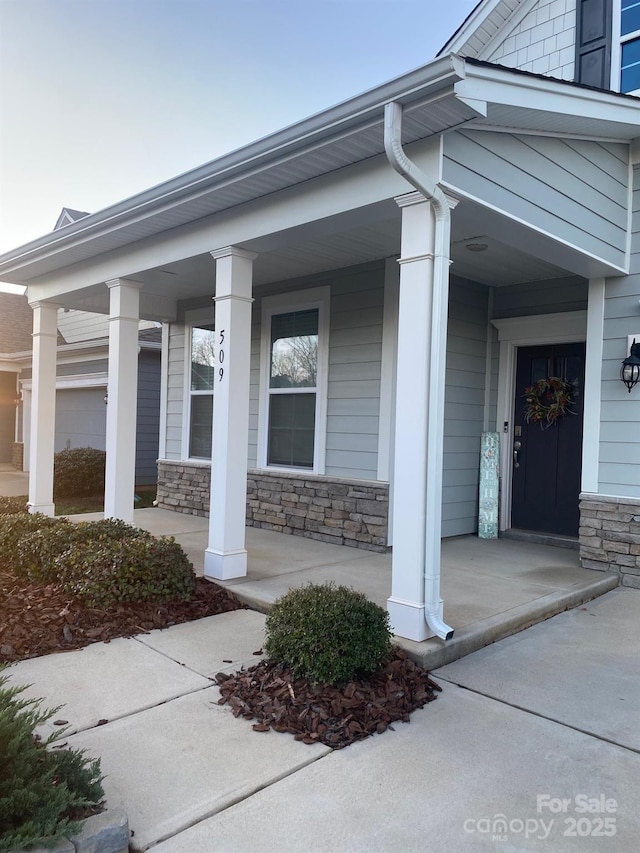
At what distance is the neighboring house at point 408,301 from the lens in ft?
11.4

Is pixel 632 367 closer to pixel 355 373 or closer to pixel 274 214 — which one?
pixel 355 373

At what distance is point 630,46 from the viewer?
18.9ft

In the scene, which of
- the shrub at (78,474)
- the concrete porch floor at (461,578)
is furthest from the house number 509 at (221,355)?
the shrub at (78,474)

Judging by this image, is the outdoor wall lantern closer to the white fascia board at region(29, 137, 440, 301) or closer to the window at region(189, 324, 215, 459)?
the white fascia board at region(29, 137, 440, 301)

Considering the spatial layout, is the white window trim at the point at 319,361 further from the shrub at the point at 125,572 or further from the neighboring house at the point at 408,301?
the shrub at the point at 125,572

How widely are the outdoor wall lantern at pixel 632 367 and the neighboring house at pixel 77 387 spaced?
8.50m

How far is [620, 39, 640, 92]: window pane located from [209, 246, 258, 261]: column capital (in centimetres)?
396

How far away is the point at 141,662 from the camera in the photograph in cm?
341

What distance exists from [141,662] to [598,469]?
13.0 ft

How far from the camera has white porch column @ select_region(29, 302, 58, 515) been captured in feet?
23.3

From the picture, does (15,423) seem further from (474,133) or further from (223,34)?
(474,133)

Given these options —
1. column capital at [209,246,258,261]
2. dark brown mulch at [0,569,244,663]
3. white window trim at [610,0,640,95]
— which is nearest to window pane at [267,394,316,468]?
column capital at [209,246,258,261]

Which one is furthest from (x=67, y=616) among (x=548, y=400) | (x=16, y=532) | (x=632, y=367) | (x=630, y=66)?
(x=630, y=66)

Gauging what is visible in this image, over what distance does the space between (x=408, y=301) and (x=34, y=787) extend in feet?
9.25
